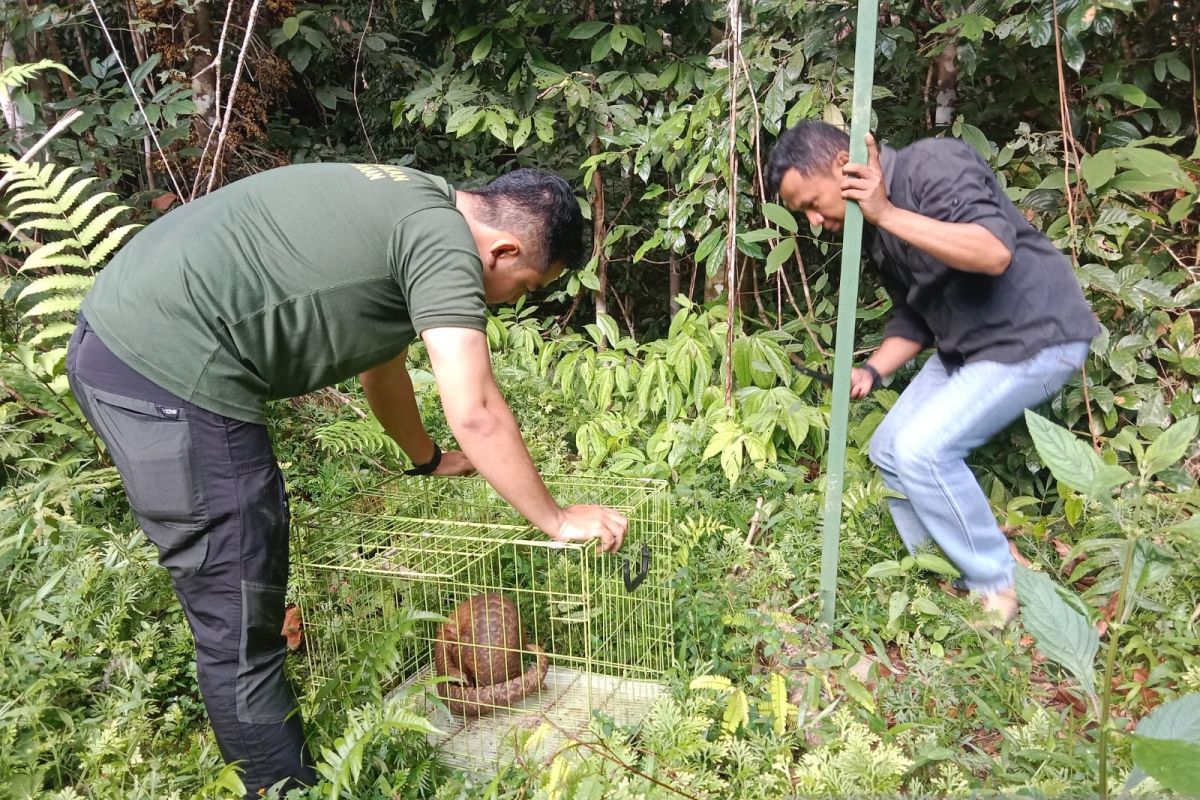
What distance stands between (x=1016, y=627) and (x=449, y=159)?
15.3 feet

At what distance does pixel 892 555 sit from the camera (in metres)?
2.93

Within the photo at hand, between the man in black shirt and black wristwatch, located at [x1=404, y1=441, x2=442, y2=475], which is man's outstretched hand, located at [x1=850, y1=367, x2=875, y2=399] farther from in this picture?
black wristwatch, located at [x1=404, y1=441, x2=442, y2=475]

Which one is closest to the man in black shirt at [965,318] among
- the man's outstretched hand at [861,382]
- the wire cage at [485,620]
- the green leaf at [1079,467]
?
the man's outstretched hand at [861,382]

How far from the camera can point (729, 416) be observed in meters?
3.31

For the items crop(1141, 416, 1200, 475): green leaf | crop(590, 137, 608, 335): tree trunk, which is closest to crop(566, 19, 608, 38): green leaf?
crop(590, 137, 608, 335): tree trunk

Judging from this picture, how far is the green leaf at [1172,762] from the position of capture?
624mm

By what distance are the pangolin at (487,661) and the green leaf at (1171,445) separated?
150 centimetres

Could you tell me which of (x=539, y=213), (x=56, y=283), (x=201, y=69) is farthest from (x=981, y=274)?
(x=201, y=69)

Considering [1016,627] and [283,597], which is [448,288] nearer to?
[283,597]

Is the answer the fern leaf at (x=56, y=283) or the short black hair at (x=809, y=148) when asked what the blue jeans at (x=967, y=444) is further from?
the fern leaf at (x=56, y=283)

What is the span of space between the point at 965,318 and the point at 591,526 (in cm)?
137

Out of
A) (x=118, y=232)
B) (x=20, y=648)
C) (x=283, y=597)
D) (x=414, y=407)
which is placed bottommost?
(x=20, y=648)

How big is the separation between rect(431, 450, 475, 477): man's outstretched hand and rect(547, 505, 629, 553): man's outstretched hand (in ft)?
1.79

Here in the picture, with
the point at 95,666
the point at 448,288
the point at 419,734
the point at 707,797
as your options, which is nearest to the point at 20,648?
the point at 95,666
